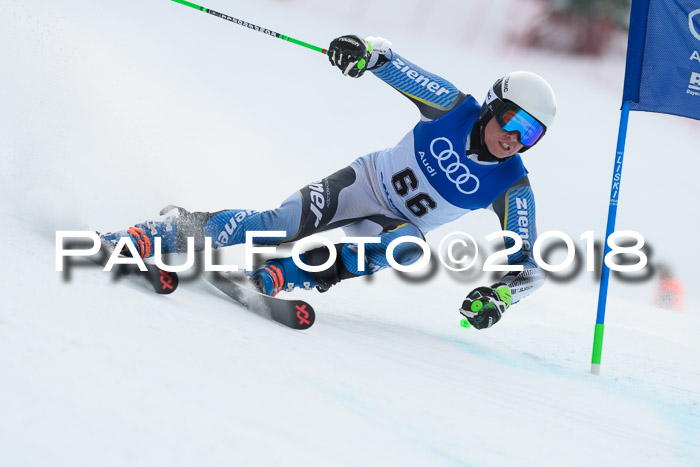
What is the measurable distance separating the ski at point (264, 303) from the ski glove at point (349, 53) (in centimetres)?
101

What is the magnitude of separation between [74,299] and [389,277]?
3470 mm

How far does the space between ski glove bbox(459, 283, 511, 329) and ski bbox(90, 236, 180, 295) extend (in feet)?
3.80

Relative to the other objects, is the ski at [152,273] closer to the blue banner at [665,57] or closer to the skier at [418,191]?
the skier at [418,191]

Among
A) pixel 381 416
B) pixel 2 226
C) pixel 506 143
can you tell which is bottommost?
pixel 381 416

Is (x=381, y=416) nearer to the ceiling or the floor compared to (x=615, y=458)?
nearer to the ceiling

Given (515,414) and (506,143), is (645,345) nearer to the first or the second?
(506,143)

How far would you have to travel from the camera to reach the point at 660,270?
9266 millimetres

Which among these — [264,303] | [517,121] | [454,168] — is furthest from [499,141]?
[264,303]

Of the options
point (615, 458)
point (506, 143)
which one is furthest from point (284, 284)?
point (615, 458)

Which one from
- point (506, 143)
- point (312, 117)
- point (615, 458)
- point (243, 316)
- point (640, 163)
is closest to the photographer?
point (615, 458)

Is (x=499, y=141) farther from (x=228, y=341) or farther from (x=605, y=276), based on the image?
(x=228, y=341)

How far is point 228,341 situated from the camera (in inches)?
80.7

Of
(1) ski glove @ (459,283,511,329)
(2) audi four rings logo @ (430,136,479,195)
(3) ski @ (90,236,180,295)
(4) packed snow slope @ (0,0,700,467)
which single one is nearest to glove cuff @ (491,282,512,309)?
(1) ski glove @ (459,283,511,329)

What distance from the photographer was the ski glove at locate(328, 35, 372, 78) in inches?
118
